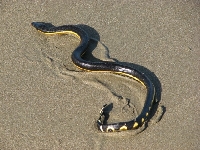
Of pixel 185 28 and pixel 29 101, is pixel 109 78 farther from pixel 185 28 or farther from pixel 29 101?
pixel 185 28

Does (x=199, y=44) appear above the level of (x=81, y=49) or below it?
above

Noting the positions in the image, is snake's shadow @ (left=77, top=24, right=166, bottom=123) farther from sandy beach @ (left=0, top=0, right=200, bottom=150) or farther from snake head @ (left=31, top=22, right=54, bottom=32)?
snake head @ (left=31, top=22, right=54, bottom=32)

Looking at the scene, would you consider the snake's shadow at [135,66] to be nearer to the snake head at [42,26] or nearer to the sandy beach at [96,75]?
the sandy beach at [96,75]

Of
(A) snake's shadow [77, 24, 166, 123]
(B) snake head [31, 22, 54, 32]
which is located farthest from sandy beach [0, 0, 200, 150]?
(B) snake head [31, 22, 54, 32]

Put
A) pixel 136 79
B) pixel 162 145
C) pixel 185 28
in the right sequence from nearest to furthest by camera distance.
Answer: pixel 162 145 → pixel 136 79 → pixel 185 28

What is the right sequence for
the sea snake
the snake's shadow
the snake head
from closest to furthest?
the sea snake < the snake's shadow < the snake head

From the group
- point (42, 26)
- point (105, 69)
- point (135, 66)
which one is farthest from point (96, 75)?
point (42, 26)

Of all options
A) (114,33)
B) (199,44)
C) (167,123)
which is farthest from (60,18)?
(167,123)

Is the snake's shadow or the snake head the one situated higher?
the snake's shadow

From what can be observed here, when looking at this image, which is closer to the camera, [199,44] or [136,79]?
[136,79]
